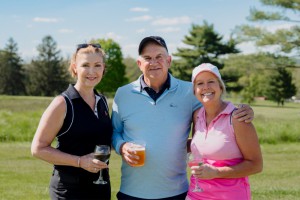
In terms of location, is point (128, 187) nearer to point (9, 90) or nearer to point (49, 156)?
point (49, 156)

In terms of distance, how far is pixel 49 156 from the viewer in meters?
3.81

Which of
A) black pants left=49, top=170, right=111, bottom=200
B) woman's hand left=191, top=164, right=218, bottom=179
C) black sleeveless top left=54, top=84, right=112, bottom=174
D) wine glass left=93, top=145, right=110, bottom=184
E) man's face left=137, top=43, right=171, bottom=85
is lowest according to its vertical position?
black pants left=49, top=170, right=111, bottom=200

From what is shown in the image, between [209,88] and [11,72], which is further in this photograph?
[11,72]

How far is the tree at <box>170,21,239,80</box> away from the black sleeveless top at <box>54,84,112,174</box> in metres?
57.8

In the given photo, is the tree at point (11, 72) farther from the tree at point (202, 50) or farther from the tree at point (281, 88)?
the tree at point (281, 88)

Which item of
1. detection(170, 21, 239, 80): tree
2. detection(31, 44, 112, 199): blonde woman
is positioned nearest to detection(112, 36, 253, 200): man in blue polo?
detection(31, 44, 112, 199): blonde woman

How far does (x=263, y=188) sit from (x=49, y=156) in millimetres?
6245

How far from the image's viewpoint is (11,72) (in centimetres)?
7231

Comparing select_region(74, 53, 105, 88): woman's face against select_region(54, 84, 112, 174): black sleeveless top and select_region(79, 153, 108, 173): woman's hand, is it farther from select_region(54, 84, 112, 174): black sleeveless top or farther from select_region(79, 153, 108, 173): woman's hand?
select_region(79, 153, 108, 173): woman's hand

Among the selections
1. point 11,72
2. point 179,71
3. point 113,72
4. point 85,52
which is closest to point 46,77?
point 11,72

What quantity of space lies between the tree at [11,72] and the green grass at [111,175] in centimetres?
5745

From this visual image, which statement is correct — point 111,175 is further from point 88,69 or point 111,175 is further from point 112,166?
→ point 88,69

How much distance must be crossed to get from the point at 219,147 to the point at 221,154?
0.19ft

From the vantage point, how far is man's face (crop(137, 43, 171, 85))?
4145 millimetres
